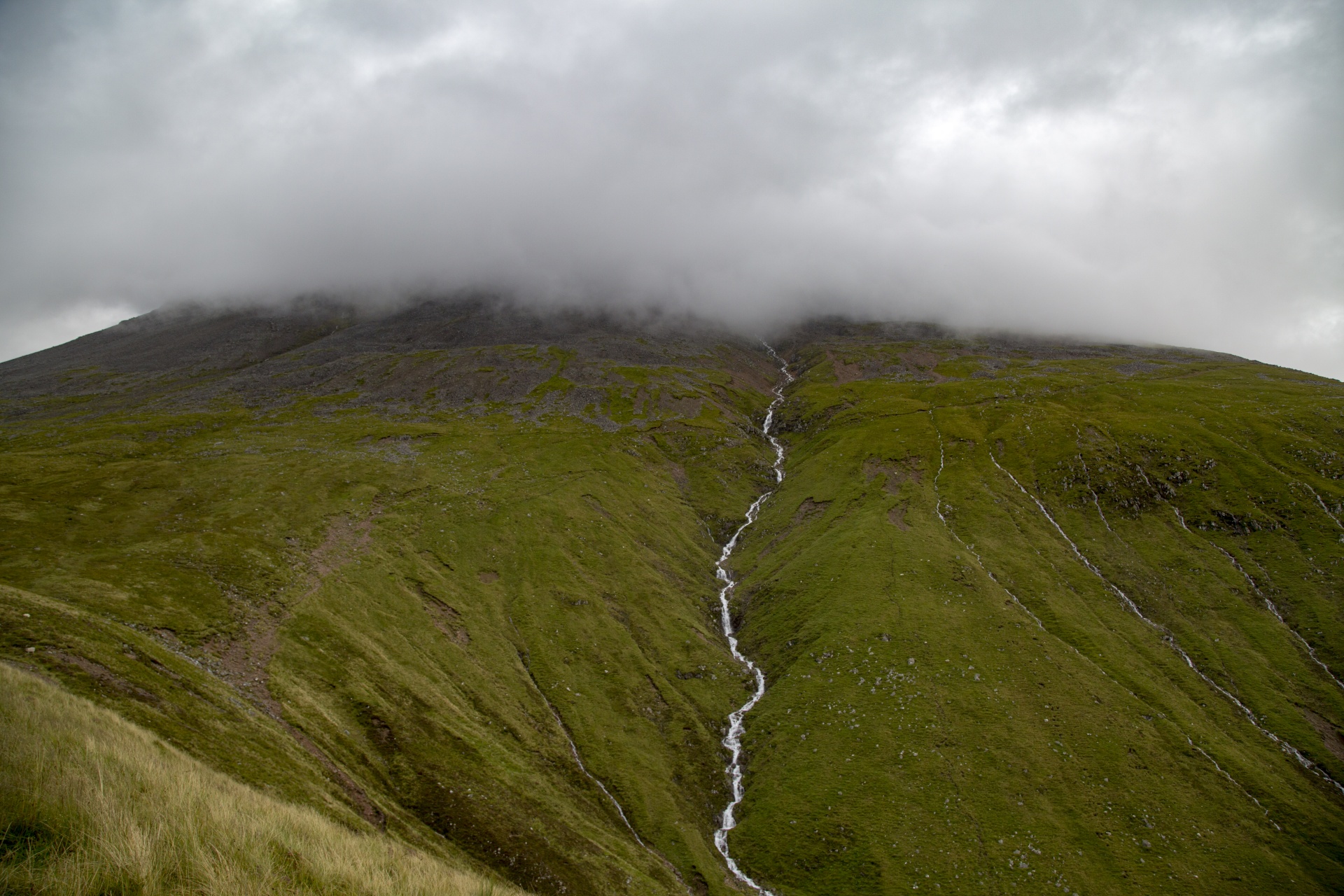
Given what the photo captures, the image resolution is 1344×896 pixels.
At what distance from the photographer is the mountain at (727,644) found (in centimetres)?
5297

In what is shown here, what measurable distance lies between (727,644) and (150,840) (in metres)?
99.8

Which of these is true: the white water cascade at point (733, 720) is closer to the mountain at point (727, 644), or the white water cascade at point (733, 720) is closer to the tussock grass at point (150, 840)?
the mountain at point (727, 644)

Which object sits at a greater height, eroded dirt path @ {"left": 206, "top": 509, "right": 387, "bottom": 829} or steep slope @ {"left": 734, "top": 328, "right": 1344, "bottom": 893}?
eroded dirt path @ {"left": 206, "top": 509, "right": 387, "bottom": 829}

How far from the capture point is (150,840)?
316 inches

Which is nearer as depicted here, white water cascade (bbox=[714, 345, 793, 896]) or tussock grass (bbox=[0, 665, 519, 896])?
tussock grass (bbox=[0, 665, 519, 896])

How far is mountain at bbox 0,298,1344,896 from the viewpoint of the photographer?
53.0 meters

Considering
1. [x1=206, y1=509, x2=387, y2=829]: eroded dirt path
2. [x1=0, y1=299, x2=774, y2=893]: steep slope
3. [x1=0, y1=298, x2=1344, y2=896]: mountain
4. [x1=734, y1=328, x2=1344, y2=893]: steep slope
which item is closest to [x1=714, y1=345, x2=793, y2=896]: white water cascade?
[x1=0, y1=298, x2=1344, y2=896]: mountain

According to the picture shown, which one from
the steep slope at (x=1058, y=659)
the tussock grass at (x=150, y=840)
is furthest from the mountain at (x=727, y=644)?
the steep slope at (x=1058, y=659)

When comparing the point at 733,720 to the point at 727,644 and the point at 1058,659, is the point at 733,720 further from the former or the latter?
the point at 1058,659

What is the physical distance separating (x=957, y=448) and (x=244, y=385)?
8351 inches

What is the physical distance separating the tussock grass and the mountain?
293 millimetres

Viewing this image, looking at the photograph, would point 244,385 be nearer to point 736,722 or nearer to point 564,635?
point 564,635

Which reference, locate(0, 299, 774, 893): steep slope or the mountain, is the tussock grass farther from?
locate(0, 299, 774, 893): steep slope

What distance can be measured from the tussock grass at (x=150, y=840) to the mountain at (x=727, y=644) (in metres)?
0.29
